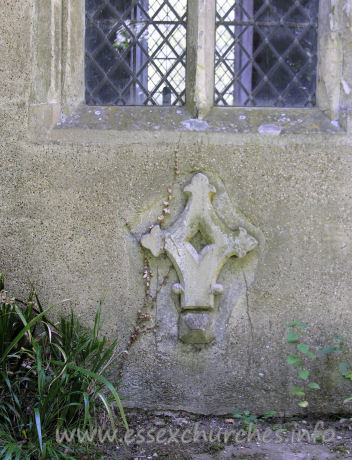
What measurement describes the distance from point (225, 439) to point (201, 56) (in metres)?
1.94

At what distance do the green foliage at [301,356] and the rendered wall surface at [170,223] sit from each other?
53 mm

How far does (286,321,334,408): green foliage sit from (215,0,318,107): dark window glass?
1.26 m

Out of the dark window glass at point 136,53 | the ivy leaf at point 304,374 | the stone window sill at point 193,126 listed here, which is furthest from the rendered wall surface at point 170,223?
the dark window glass at point 136,53

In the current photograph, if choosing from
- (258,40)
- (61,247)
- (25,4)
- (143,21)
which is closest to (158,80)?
(143,21)

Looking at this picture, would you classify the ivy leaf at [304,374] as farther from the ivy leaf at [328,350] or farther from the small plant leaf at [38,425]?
the small plant leaf at [38,425]

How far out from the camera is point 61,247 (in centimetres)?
305

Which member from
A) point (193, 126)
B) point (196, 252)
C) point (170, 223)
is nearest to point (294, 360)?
point (196, 252)

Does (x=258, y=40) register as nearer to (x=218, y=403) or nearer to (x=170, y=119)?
(x=170, y=119)

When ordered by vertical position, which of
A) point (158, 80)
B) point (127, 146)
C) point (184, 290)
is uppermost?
point (158, 80)

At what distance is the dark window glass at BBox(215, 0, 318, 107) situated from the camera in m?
3.32

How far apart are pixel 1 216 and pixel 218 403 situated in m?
1.50

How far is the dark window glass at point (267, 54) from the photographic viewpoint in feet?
10.9

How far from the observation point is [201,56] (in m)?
3.09

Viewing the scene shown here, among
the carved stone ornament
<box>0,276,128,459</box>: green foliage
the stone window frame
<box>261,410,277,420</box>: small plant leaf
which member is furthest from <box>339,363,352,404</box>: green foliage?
the stone window frame
